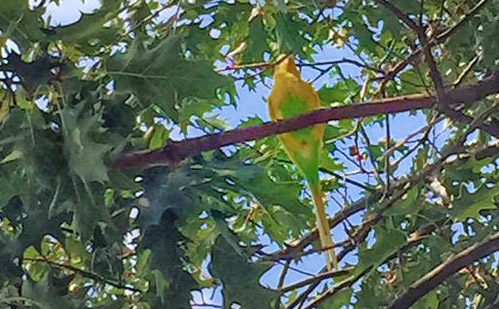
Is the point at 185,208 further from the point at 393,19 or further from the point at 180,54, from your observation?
the point at 393,19

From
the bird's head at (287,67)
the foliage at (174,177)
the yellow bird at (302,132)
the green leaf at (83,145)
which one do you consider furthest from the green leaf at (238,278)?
the bird's head at (287,67)

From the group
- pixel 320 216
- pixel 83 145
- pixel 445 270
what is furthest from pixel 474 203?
pixel 83 145

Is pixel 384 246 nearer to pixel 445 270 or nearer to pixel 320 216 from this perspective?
pixel 445 270

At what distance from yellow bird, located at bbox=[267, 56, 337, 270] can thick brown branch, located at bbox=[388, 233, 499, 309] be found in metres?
0.19

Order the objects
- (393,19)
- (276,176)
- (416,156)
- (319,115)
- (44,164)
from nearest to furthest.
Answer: (44,164) < (319,115) < (393,19) < (276,176) < (416,156)

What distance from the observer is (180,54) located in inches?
42.8

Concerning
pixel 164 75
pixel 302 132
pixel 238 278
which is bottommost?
pixel 238 278

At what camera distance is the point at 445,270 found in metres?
1.41

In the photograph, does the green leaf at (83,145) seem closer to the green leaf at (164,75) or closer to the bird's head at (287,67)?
the green leaf at (164,75)

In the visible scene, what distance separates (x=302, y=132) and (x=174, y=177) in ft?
1.52

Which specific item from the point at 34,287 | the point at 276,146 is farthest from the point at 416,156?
the point at 34,287

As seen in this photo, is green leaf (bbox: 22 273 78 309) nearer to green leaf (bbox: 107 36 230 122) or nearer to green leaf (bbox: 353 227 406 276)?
green leaf (bbox: 107 36 230 122)

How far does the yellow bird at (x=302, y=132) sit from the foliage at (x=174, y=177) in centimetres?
5

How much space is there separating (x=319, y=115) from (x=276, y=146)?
0.72 m
